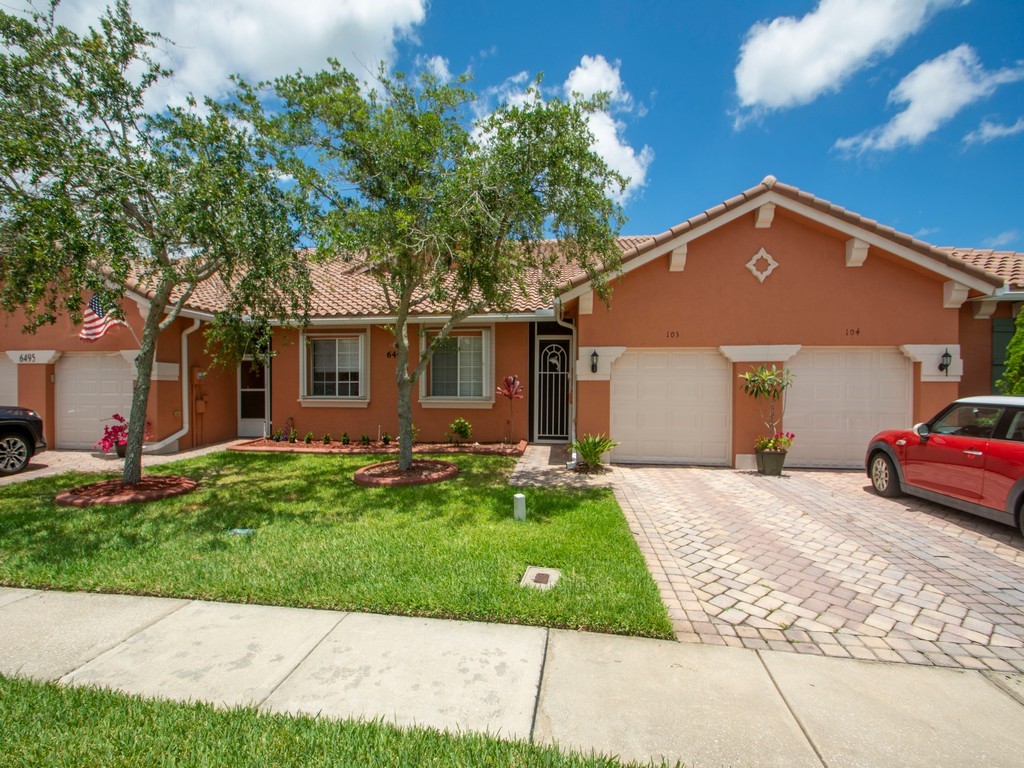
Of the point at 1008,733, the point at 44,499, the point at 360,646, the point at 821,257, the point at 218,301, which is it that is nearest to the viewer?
the point at 1008,733

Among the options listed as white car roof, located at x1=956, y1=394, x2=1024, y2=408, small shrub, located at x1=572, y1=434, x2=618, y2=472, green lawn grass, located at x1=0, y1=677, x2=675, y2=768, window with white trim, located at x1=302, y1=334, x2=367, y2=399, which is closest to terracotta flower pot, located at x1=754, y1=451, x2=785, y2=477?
small shrub, located at x1=572, y1=434, x2=618, y2=472

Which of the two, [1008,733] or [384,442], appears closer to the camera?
[1008,733]

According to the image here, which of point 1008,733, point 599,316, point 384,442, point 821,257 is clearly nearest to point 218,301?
point 384,442

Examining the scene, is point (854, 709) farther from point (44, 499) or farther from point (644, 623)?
point (44, 499)

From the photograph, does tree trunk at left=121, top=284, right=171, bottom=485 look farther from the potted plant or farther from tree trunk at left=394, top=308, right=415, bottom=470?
the potted plant

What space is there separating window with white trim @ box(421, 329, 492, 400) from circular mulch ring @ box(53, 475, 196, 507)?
553 centimetres

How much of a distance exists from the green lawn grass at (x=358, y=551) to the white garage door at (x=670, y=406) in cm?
261

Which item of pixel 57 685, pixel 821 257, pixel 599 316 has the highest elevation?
pixel 821 257

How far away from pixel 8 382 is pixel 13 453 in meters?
3.99

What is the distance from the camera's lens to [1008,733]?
2.64m

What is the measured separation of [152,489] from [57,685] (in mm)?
5290

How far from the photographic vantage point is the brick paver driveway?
3549mm

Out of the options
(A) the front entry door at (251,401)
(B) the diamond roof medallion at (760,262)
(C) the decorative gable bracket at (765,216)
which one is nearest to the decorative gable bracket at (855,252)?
(B) the diamond roof medallion at (760,262)

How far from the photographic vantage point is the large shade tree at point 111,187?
5.87m
